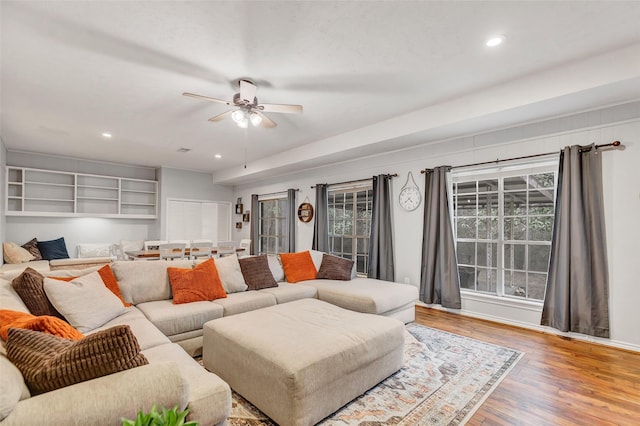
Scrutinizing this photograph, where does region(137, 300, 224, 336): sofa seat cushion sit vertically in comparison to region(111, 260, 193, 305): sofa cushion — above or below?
below

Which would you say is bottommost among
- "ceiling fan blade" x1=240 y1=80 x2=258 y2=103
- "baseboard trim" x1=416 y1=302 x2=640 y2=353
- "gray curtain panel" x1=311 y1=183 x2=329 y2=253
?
A: "baseboard trim" x1=416 y1=302 x2=640 y2=353

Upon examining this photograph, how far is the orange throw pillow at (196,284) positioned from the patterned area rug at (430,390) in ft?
4.24

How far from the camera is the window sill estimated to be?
371cm

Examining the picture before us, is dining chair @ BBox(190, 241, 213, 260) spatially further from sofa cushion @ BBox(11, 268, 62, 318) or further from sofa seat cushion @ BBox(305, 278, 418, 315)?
sofa cushion @ BBox(11, 268, 62, 318)

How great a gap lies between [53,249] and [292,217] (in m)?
4.93

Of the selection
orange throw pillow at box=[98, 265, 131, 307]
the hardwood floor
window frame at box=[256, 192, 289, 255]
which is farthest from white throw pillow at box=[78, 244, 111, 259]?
the hardwood floor

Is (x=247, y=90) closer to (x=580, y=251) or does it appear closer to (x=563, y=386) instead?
(x=563, y=386)

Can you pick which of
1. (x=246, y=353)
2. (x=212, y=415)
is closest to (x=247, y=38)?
(x=246, y=353)

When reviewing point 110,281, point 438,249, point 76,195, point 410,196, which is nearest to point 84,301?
point 110,281

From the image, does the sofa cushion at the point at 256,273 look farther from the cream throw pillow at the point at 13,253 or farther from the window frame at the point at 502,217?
the cream throw pillow at the point at 13,253

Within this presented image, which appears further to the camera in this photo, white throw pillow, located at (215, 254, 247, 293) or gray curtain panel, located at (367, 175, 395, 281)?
gray curtain panel, located at (367, 175, 395, 281)

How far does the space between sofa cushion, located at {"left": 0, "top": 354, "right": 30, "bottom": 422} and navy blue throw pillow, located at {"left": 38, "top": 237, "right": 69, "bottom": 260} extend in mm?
6476

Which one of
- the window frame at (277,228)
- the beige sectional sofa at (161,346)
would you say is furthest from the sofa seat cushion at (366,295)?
the window frame at (277,228)

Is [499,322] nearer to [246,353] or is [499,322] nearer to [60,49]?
[246,353]
